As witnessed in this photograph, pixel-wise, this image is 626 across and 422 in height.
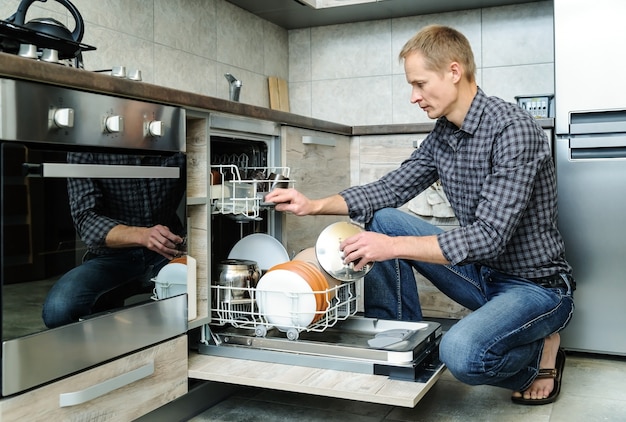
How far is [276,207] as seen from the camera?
1948mm

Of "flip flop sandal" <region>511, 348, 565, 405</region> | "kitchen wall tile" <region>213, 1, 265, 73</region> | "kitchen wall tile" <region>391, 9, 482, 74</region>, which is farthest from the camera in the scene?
"kitchen wall tile" <region>391, 9, 482, 74</region>

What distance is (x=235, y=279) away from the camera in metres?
1.88

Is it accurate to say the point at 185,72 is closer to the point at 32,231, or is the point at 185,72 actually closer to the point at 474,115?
the point at 474,115

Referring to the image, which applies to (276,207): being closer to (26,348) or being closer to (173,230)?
(173,230)

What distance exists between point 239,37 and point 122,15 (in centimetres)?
84

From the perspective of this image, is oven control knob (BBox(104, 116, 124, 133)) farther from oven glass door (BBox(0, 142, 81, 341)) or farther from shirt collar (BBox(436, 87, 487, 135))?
shirt collar (BBox(436, 87, 487, 135))

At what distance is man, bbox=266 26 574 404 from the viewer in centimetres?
172

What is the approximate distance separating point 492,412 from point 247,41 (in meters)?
2.10

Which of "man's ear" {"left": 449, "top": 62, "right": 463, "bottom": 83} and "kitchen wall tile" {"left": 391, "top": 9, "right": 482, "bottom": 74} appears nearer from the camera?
"man's ear" {"left": 449, "top": 62, "right": 463, "bottom": 83}

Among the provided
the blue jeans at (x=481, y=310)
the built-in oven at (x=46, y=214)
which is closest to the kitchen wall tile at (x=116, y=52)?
the built-in oven at (x=46, y=214)

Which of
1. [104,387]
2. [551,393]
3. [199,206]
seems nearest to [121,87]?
[199,206]

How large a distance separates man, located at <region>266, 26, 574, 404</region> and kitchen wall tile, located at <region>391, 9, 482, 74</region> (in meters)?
1.32

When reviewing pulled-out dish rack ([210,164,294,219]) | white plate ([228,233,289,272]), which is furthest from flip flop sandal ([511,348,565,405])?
pulled-out dish rack ([210,164,294,219])

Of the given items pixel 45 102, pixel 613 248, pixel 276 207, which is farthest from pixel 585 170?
pixel 45 102
